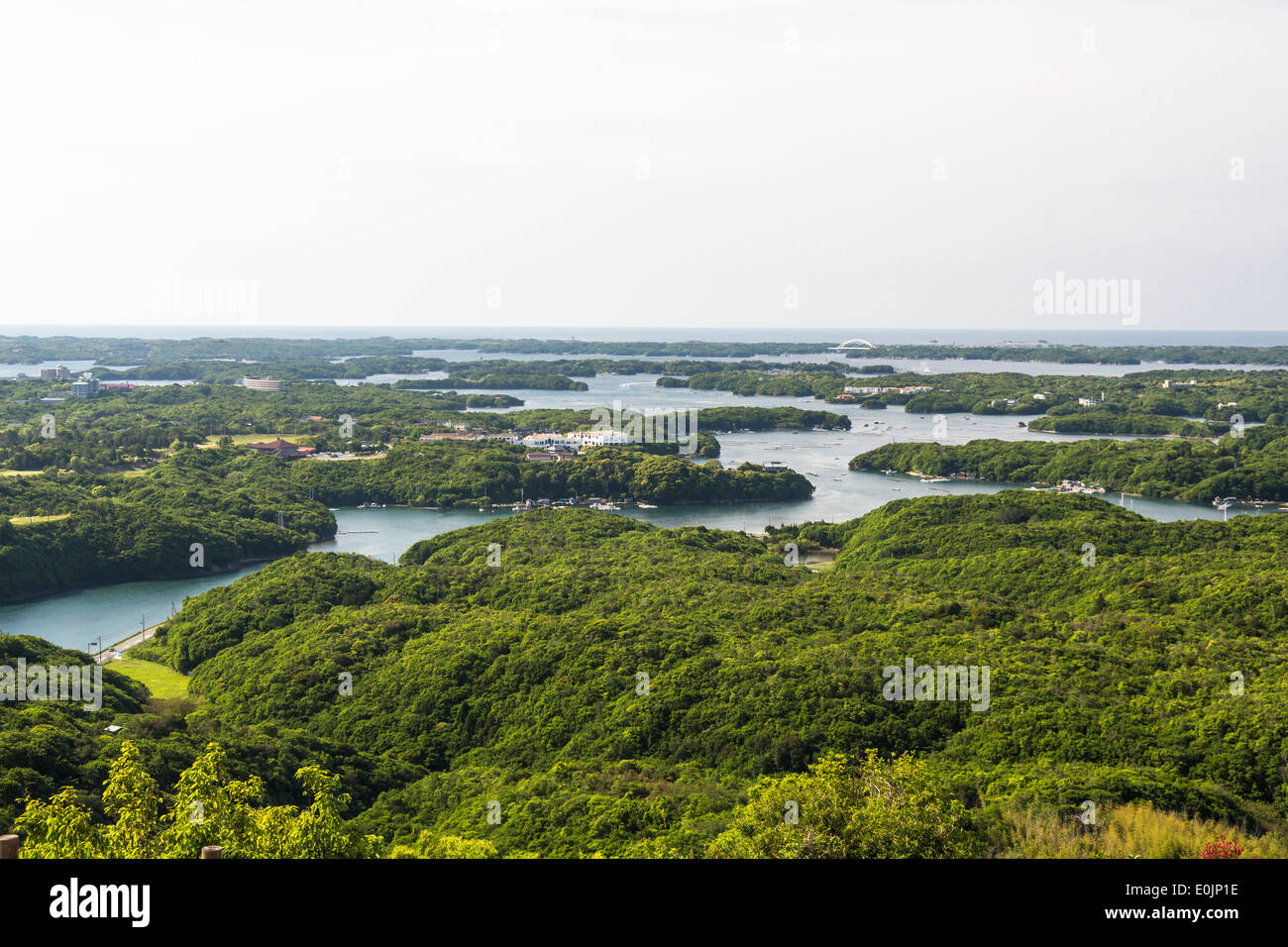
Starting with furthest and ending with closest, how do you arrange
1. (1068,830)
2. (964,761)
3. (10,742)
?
(964,761) < (10,742) < (1068,830)

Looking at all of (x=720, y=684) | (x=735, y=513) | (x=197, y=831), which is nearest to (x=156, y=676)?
(x=720, y=684)

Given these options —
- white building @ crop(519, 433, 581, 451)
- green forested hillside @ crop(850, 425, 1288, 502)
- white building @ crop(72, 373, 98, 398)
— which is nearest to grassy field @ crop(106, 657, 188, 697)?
white building @ crop(519, 433, 581, 451)

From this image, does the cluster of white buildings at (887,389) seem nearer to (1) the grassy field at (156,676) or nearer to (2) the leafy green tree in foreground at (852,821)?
(1) the grassy field at (156,676)

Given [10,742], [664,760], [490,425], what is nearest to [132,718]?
[10,742]

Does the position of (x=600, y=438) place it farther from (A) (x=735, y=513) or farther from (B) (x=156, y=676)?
(B) (x=156, y=676)

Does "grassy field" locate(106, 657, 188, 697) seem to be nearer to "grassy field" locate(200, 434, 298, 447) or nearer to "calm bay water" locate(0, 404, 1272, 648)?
"calm bay water" locate(0, 404, 1272, 648)

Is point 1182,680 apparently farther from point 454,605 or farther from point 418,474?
point 418,474

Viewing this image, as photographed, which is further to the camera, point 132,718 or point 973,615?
point 973,615
